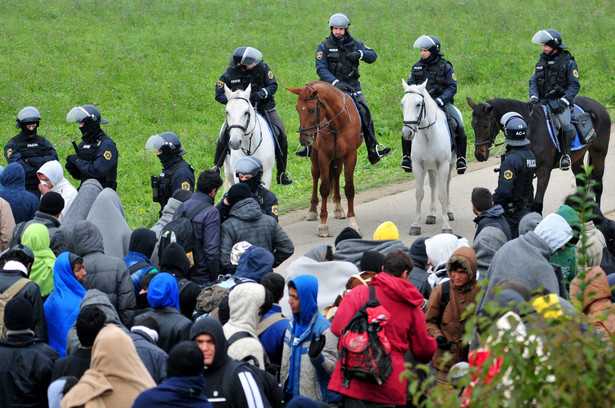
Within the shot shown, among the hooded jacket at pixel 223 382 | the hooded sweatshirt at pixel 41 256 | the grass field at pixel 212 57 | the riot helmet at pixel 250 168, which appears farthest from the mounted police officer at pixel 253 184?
the grass field at pixel 212 57

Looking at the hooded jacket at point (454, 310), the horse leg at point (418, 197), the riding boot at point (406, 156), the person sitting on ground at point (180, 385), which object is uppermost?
the person sitting on ground at point (180, 385)

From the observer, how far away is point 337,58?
47.7 feet

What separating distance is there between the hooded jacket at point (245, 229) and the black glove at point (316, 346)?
2.97 metres

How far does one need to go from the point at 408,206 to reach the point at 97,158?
617 cm

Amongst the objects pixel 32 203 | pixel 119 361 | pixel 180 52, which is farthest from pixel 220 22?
pixel 119 361

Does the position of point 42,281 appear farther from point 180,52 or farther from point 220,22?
point 220,22

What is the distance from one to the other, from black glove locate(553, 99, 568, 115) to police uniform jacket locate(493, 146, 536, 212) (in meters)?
3.11

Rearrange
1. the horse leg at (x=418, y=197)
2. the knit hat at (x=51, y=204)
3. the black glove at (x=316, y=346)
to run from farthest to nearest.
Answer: the horse leg at (x=418, y=197)
the knit hat at (x=51, y=204)
the black glove at (x=316, y=346)

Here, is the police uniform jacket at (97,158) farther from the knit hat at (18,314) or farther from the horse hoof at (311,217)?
the knit hat at (18,314)

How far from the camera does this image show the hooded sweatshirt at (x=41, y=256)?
7.94 metres

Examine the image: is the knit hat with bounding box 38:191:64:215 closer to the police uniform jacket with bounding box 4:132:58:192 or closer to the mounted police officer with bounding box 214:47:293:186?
the police uniform jacket with bounding box 4:132:58:192

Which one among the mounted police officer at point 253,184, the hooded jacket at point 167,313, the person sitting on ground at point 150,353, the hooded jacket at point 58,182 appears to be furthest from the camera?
the hooded jacket at point 58,182

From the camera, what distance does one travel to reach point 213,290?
24.7ft

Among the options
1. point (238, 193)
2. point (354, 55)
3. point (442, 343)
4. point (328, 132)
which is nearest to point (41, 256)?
point (238, 193)
